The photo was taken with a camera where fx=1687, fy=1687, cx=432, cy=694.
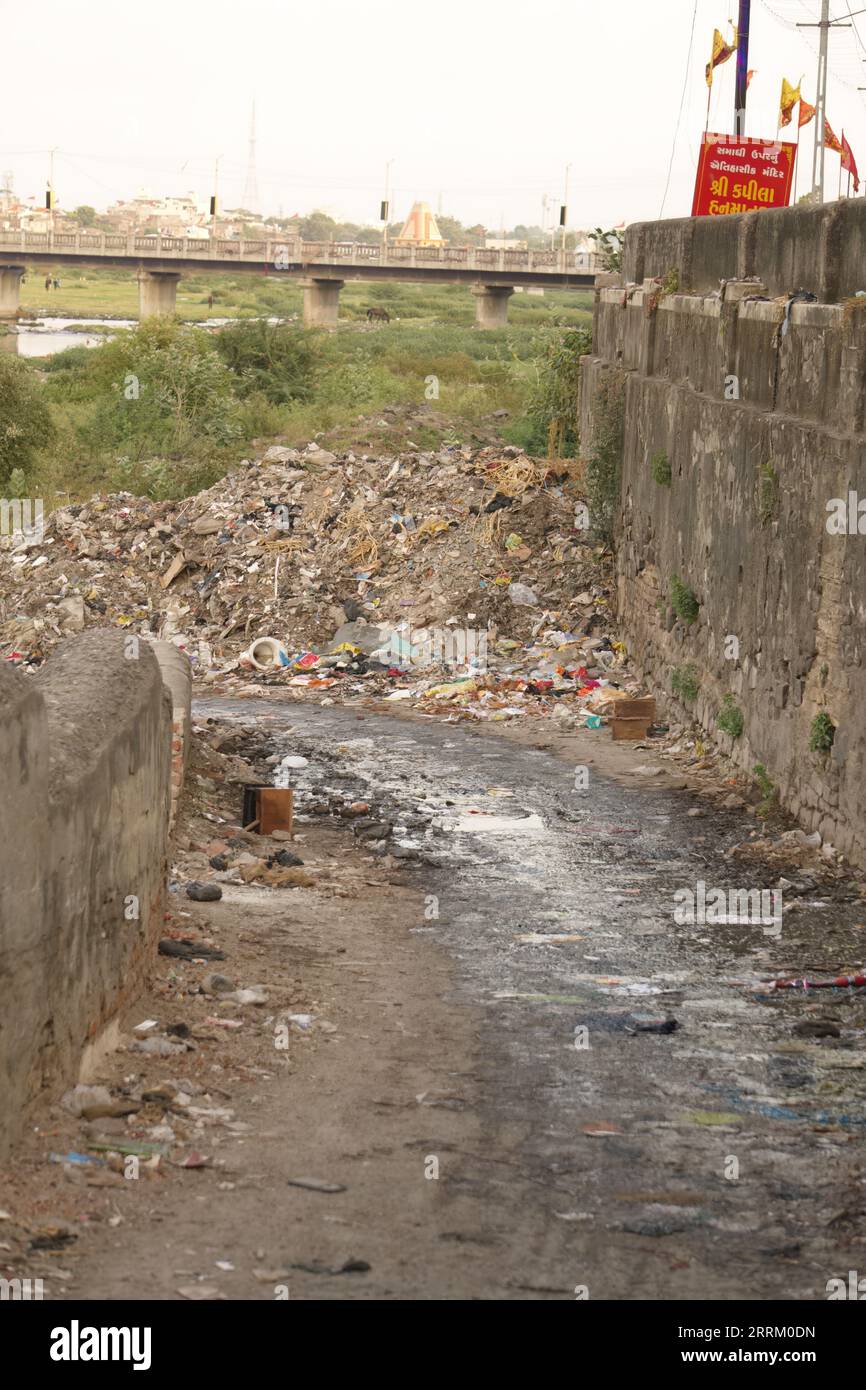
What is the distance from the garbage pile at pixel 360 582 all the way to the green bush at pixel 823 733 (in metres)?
4.77

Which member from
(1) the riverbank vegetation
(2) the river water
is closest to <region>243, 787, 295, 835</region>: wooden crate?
(1) the riverbank vegetation

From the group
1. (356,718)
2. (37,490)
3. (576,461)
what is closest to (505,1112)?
(356,718)

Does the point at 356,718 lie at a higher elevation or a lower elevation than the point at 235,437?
lower

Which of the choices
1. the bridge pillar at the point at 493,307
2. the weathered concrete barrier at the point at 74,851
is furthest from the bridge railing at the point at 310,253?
the weathered concrete barrier at the point at 74,851

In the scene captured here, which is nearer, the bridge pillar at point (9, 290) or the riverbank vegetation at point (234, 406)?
the riverbank vegetation at point (234, 406)

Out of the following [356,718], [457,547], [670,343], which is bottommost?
[356,718]

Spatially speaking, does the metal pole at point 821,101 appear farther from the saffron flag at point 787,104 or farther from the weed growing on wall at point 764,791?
the weed growing on wall at point 764,791

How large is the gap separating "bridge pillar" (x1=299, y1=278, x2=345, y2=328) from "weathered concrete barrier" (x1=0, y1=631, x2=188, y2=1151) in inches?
2213

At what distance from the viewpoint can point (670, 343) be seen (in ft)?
50.6

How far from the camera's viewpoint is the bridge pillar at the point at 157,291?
203 ft

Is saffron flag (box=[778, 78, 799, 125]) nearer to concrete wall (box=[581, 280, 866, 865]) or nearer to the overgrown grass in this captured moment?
the overgrown grass

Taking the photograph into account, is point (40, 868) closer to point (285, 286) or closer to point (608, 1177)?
point (608, 1177)

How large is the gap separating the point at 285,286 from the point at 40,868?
97.2m
